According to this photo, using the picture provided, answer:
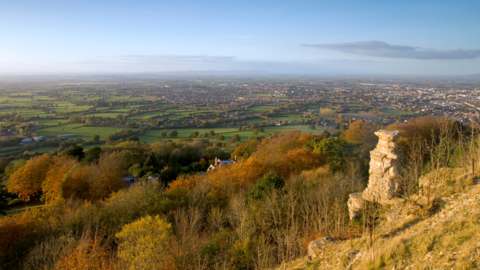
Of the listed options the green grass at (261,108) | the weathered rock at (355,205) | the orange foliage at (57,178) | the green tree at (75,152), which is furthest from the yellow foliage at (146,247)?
the green grass at (261,108)

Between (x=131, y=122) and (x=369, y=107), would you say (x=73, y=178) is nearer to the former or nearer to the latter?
(x=131, y=122)

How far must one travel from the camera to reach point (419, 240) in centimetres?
629

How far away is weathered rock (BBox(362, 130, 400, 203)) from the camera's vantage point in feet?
31.5

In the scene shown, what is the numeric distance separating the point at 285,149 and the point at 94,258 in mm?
19884

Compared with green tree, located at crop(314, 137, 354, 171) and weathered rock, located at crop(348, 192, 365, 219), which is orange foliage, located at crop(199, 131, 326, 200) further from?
weathered rock, located at crop(348, 192, 365, 219)

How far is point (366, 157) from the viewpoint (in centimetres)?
2034

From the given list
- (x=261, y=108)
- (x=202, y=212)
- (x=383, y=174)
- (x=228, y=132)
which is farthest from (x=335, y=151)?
(x=261, y=108)

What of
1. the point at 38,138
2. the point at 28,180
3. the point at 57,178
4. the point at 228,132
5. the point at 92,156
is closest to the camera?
the point at 57,178

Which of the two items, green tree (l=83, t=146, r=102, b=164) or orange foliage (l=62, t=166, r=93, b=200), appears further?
green tree (l=83, t=146, r=102, b=164)

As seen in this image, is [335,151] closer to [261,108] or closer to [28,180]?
[28,180]

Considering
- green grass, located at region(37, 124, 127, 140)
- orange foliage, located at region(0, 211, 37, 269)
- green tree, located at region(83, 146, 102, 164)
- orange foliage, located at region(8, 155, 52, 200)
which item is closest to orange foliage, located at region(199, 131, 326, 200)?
Answer: orange foliage, located at region(0, 211, 37, 269)

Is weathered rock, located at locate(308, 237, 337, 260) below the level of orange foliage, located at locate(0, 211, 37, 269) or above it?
above

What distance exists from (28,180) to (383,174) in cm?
2684

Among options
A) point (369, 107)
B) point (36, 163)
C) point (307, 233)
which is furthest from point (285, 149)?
point (369, 107)
